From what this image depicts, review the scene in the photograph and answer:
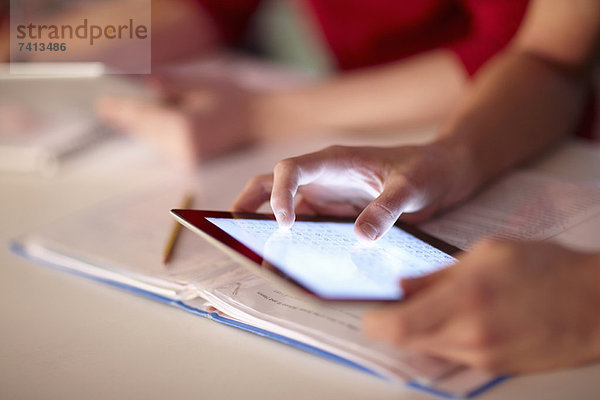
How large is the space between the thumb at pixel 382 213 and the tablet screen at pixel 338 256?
1 centimetres

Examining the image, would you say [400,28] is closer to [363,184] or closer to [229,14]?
[229,14]

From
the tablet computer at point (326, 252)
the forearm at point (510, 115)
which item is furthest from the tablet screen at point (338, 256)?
the forearm at point (510, 115)

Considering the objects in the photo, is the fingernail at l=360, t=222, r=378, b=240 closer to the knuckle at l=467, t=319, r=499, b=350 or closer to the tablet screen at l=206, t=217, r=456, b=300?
the tablet screen at l=206, t=217, r=456, b=300

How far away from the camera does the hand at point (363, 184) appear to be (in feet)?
1.69

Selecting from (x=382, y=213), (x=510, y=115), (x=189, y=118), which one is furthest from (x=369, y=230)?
(x=189, y=118)

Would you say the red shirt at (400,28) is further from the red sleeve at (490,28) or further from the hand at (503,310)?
the hand at (503,310)

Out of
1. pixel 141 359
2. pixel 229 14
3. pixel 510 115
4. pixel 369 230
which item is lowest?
pixel 141 359

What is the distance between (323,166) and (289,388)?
222 mm

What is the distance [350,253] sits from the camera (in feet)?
1.56

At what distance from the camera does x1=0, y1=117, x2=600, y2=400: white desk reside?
1.33 feet

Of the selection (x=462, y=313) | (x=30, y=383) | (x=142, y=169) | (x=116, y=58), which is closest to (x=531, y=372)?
(x=462, y=313)

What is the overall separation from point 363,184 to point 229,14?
0.96 metres

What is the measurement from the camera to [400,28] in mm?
1148

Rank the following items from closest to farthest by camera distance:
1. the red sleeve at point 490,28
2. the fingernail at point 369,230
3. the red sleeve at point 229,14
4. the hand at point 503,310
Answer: the hand at point 503,310 → the fingernail at point 369,230 → the red sleeve at point 490,28 → the red sleeve at point 229,14
